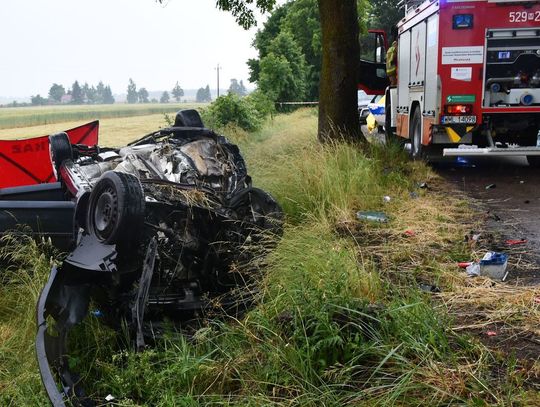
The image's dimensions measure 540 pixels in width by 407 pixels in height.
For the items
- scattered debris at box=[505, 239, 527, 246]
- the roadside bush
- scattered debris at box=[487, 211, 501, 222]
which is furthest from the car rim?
the roadside bush

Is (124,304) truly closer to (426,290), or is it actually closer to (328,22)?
(426,290)

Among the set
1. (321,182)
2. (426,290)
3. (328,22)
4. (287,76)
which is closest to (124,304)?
(426,290)

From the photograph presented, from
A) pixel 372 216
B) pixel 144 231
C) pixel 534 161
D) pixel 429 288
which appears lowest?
pixel 429 288

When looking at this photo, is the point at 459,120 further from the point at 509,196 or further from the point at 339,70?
the point at 339,70

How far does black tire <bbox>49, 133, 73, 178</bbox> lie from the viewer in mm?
5344

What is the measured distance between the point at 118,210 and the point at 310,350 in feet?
4.98

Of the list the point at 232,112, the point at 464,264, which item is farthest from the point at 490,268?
the point at 232,112

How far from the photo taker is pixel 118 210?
368 centimetres


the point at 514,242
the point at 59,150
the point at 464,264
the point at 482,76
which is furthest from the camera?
the point at 482,76

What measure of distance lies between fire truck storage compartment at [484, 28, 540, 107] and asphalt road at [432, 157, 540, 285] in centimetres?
131

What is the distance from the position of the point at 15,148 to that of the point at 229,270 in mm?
4848

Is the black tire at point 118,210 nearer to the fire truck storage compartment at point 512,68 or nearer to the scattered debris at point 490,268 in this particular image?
the scattered debris at point 490,268

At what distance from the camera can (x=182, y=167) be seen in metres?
5.02

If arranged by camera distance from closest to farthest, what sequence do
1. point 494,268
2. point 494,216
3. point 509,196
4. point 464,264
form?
point 494,268 < point 464,264 < point 494,216 < point 509,196
